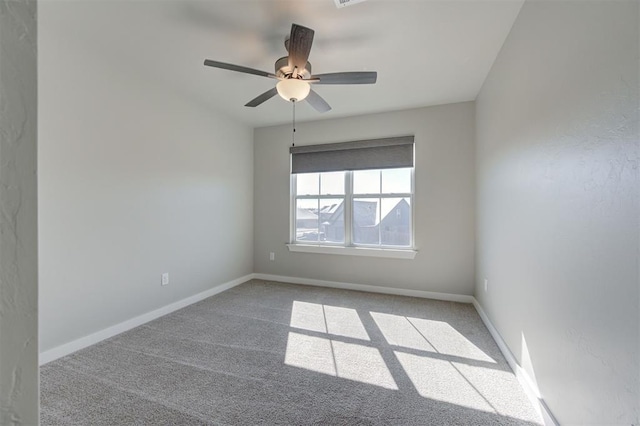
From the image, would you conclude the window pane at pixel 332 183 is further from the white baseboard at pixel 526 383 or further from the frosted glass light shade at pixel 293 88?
the white baseboard at pixel 526 383

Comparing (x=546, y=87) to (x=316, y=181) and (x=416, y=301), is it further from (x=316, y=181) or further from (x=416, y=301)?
(x=316, y=181)

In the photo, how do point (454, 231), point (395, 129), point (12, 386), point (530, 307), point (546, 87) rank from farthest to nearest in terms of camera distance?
point (395, 129) → point (454, 231) → point (530, 307) → point (546, 87) → point (12, 386)

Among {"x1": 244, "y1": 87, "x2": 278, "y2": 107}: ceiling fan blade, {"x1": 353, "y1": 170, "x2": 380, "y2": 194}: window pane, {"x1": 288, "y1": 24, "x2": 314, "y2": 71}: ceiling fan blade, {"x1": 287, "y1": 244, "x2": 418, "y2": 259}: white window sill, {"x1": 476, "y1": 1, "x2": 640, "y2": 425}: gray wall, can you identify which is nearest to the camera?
{"x1": 476, "y1": 1, "x2": 640, "y2": 425}: gray wall

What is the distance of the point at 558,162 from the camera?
1.42m

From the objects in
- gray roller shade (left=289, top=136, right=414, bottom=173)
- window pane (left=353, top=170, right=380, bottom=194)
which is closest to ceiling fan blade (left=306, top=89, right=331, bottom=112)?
gray roller shade (left=289, top=136, right=414, bottom=173)

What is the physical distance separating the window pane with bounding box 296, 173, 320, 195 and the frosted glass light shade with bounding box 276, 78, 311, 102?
2053mm

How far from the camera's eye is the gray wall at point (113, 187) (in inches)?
82.4

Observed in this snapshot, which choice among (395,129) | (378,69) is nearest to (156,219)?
(378,69)

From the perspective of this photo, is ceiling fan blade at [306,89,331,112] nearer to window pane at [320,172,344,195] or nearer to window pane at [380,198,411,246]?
window pane at [320,172,344,195]

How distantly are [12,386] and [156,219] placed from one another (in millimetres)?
2848

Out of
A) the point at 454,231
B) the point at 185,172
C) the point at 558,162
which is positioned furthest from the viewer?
the point at 454,231

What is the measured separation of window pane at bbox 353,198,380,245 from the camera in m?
3.89

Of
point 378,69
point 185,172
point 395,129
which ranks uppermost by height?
point 378,69

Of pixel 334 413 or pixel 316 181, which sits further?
pixel 316 181
